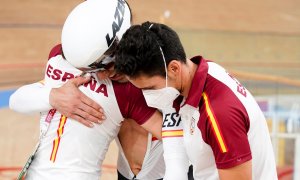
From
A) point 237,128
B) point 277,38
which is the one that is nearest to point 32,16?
point 277,38

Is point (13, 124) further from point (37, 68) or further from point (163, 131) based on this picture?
point (163, 131)

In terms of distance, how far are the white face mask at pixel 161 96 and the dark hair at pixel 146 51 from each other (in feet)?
0.31

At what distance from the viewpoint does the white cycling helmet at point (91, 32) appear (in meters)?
1.88

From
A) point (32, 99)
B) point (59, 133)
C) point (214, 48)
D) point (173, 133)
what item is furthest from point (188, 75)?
point (214, 48)

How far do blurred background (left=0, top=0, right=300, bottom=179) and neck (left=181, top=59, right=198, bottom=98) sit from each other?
2488 mm

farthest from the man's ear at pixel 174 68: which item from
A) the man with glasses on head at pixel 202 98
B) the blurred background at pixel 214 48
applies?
the blurred background at pixel 214 48

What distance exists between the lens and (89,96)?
2.04 m

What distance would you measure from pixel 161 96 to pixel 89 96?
14.5 inches

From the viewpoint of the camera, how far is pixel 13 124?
18.4ft

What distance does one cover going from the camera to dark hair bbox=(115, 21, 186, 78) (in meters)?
1.66

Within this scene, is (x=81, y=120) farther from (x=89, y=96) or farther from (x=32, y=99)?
(x=32, y=99)

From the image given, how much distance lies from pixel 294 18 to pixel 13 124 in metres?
8.22

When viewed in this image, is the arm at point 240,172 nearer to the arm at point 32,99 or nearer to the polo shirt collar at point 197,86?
the polo shirt collar at point 197,86

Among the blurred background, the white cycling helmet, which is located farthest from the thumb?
the blurred background
